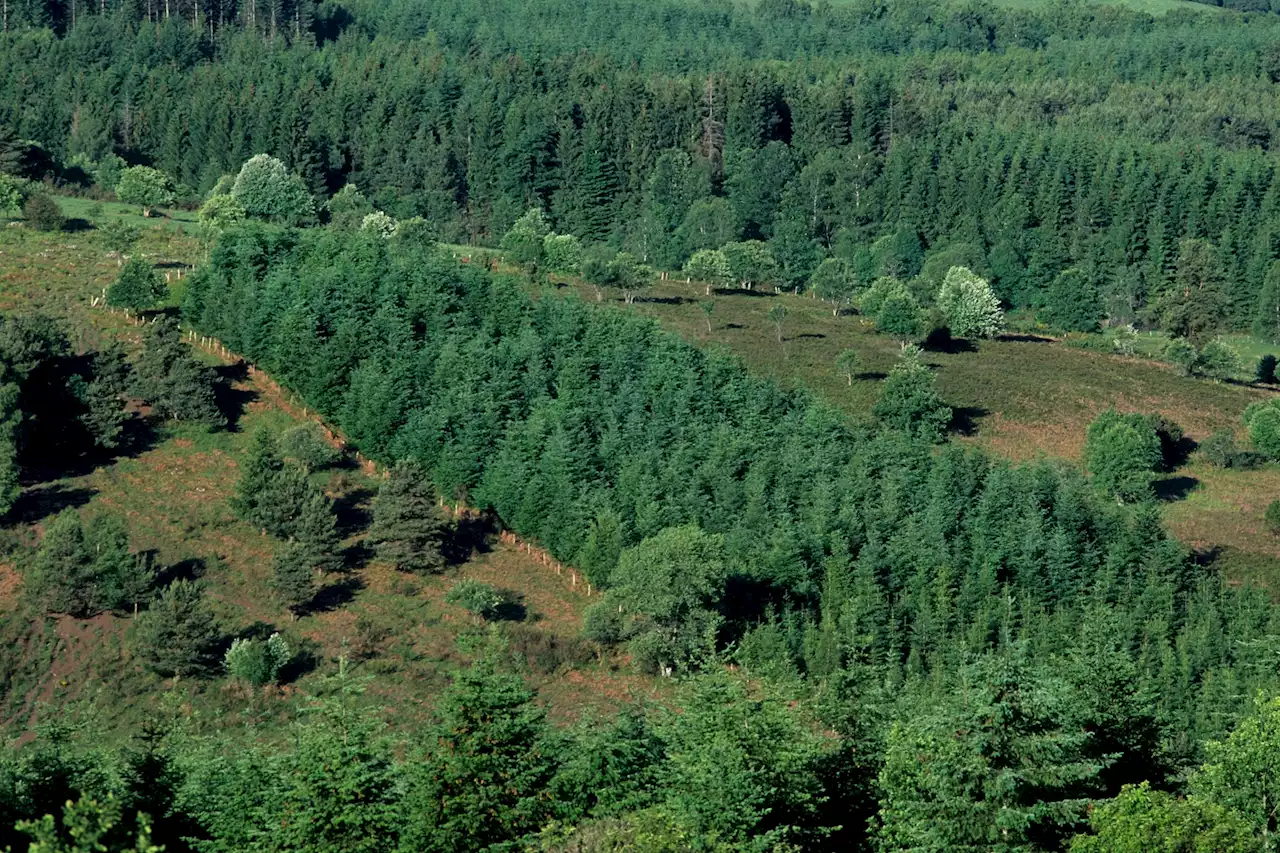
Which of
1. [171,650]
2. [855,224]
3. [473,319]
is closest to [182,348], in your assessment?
[473,319]

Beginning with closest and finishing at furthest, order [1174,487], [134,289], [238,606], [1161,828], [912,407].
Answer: [1161,828]
[238,606]
[134,289]
[912,407]
[1174,487]

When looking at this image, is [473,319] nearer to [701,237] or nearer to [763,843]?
[701,237]

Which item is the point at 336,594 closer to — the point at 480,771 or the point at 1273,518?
the point at 480,771

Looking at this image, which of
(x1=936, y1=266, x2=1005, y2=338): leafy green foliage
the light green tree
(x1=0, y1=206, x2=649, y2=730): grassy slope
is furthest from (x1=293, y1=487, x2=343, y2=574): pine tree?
the light green tree

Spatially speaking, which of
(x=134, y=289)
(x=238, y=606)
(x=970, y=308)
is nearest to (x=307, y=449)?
Result: (x=238, y=606)

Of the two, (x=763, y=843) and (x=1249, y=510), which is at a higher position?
(x=763, y=843)

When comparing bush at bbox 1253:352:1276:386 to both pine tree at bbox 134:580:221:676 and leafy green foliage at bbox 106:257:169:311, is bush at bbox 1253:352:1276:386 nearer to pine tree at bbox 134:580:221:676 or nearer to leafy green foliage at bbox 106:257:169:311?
leafy green foliage at bbox 106:257:169:311
